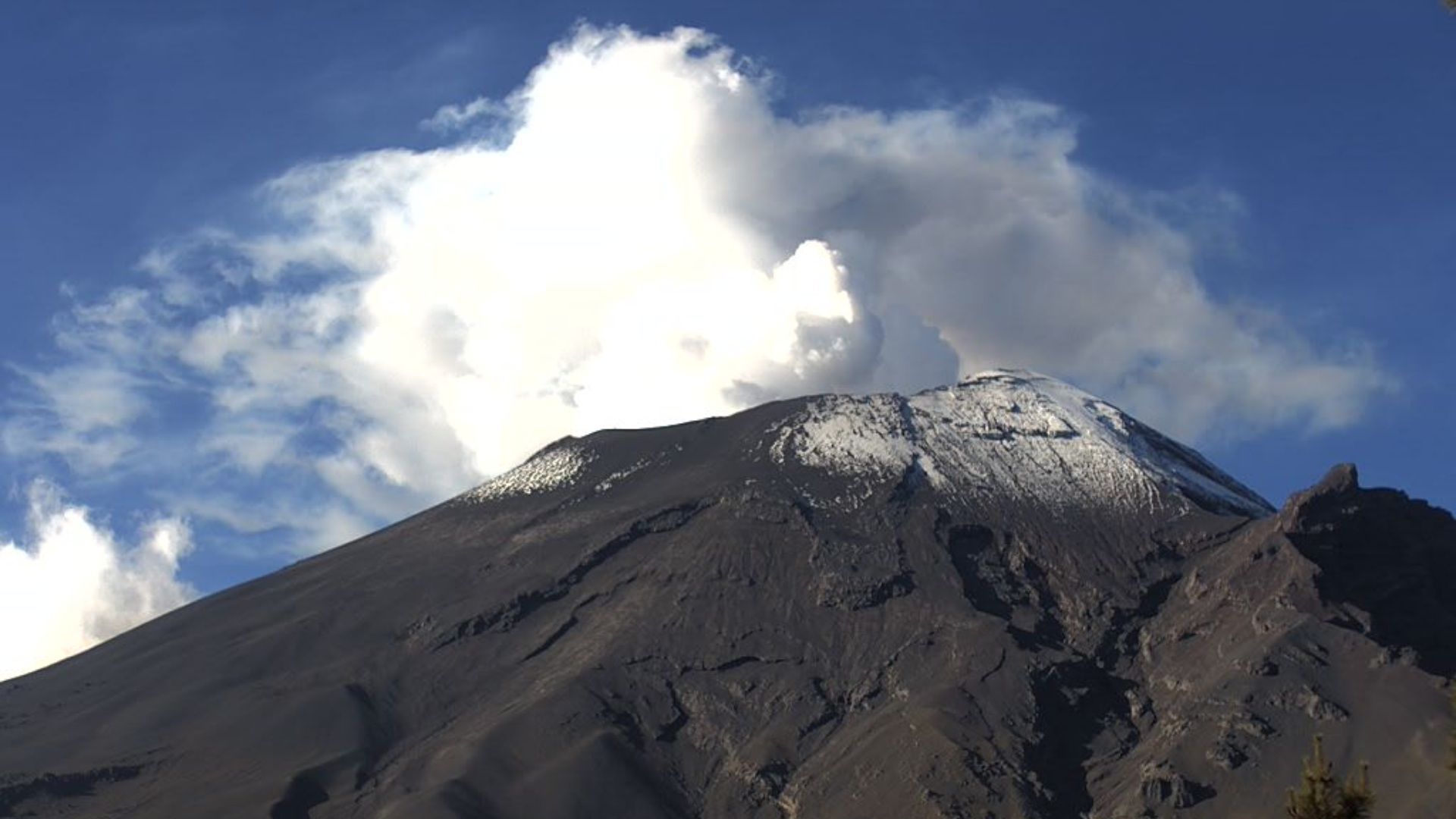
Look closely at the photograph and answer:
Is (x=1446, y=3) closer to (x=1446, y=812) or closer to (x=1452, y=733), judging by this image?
(x=1452, y=733)

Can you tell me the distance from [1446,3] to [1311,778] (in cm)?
1522

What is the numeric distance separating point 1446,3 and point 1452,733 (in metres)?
14.2

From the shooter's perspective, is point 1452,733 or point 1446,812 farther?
point 1446,812

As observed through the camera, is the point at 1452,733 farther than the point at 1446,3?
Yes

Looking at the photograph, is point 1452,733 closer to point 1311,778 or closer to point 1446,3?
point 1311,778

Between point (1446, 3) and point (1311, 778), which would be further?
point (1311, 778)

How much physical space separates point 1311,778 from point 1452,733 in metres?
2.77

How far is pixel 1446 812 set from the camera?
19362cm

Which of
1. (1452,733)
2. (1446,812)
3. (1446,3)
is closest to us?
(1446,3)

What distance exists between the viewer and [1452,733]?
40844 millimetres

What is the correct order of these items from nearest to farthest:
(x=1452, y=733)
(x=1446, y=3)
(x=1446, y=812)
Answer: (x=1446, y=3) < (x=1452, y=733) < (x=1446, y=812)

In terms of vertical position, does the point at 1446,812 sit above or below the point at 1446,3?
below

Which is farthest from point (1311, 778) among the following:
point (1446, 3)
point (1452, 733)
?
point (1446, 3)

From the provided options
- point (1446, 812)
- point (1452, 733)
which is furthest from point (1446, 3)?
point (1446, 812)
